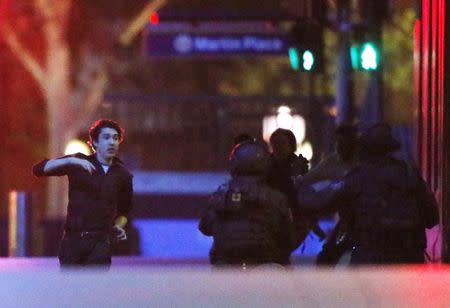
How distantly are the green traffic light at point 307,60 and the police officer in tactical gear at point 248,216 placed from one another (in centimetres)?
682

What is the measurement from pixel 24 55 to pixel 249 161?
95.3ft

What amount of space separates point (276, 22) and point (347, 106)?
1.46 m

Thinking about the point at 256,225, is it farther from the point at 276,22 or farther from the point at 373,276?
the point at 276,22

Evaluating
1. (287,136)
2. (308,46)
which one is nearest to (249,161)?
(287,136)

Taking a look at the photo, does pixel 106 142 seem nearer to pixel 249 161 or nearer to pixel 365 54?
pixel 249 161

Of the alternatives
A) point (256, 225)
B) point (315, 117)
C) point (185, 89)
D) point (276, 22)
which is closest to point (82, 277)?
point (256, 225)

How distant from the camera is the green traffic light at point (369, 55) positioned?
49.4ft

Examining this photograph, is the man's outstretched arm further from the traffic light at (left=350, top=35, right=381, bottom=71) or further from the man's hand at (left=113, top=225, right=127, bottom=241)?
the traffic light at (left=350, top=35, right=381, bottom=71)

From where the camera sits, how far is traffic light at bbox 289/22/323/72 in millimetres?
14359

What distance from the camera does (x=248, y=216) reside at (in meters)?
7.51

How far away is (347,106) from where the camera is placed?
1662 cm

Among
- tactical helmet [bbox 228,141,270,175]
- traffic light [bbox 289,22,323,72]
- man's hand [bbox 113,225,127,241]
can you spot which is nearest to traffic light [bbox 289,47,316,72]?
traffic light [bbox 289,22,323,72]

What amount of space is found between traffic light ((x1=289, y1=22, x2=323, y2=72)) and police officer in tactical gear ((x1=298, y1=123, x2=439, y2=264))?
20.8 ft

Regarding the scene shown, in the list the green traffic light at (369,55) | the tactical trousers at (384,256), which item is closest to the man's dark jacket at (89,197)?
the tactical trousers at (384,256)
